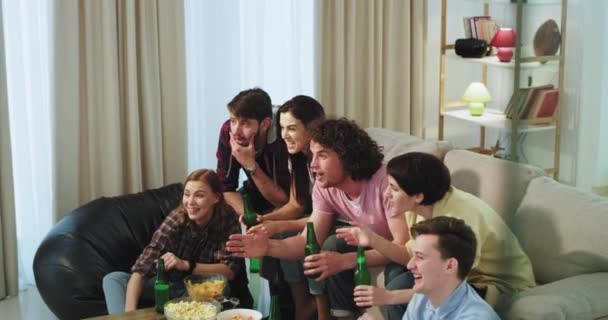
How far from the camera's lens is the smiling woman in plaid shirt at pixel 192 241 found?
2.93 m

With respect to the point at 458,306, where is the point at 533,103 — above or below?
above

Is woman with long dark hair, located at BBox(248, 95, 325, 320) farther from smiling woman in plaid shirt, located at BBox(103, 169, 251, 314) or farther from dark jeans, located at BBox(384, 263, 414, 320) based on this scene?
dark jeans, located at BBox(384, 263, 414, 320)

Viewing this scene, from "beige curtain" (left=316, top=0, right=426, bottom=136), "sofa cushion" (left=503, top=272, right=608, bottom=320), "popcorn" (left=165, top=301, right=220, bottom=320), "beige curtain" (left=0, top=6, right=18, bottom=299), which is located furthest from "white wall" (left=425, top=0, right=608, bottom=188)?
"beige curtain" (left=316, top=0, right=426, bottom=136)

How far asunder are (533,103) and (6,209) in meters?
3.36

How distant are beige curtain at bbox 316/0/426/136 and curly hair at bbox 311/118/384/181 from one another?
1.92 m

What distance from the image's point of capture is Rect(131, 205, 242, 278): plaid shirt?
2.95 metres

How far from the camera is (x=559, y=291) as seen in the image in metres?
2.20

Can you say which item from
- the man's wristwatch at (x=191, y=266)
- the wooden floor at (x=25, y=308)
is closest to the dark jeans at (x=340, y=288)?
the man's wristwatch at (x=191, y=266)

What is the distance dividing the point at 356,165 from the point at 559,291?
0.81m

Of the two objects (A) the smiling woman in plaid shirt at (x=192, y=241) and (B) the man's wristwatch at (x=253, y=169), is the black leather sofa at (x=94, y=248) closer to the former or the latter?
(A) the smiling woman in plaid shirt at (x=192, y=241)

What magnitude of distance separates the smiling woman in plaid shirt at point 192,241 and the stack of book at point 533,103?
7.48 ft

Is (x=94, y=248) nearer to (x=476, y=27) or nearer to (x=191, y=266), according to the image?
(x=191, y=266)

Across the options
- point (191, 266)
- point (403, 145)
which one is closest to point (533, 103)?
point (191, 266)

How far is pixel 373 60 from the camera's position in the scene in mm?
4797
